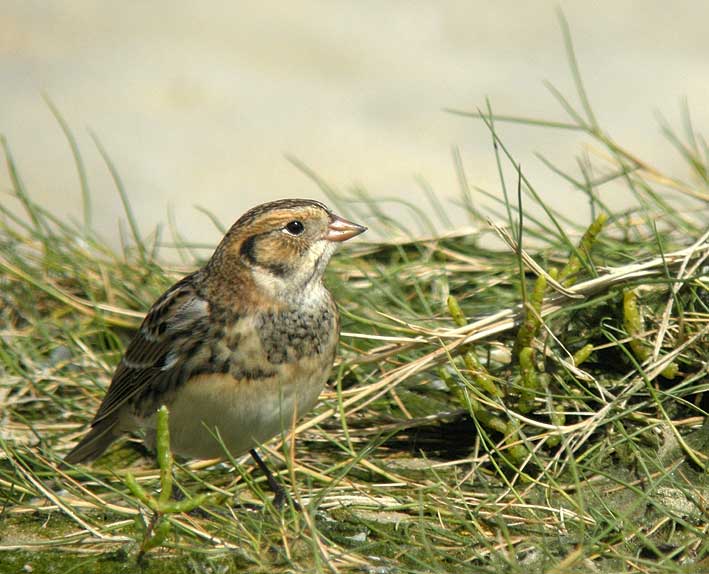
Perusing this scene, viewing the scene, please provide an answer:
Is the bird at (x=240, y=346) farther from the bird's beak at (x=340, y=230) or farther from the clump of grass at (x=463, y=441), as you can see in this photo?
the clump of grass at (x=463, y=441)

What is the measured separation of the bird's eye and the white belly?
483mm

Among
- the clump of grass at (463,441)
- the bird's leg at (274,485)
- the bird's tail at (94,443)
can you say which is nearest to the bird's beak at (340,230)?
the clump of grass at (463,441)

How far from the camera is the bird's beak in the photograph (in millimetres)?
3799

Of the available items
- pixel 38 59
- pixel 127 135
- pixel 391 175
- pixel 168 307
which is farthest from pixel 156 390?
pixel 38 59

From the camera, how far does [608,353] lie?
12.7ft

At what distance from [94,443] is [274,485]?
2.14 feet

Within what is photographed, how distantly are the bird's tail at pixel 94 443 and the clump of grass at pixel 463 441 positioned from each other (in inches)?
2.2

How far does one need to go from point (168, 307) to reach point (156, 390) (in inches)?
11.6

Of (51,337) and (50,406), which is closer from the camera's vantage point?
(50,406)

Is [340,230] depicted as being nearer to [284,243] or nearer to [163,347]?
[284,243]

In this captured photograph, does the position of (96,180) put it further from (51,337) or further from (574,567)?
(574,567)

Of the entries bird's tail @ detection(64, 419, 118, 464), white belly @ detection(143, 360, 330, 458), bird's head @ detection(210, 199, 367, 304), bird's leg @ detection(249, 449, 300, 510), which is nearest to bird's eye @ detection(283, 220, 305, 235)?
bird's head @ detection(210, 199, 367, 304)

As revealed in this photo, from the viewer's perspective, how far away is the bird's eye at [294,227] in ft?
12.4

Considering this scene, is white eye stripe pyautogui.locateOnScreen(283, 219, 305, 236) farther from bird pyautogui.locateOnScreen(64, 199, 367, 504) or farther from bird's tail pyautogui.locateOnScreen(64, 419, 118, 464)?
bird's tail pyautogui.locateOnScreen(64, 419, 118, 464)
